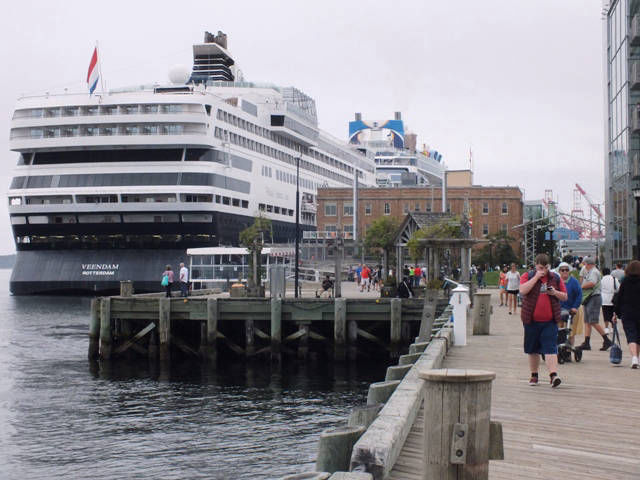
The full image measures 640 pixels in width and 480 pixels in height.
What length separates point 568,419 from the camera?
8.71m

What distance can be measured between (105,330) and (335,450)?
24.3 metres

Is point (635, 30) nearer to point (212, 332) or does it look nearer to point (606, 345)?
point (212, 332)

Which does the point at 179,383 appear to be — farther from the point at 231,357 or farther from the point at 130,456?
the point at 130,456

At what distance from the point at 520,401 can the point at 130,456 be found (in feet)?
26.6

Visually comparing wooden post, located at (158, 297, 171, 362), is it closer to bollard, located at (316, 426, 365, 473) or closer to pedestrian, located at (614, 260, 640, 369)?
pedestrian, located at (614, 260, 640, 369)

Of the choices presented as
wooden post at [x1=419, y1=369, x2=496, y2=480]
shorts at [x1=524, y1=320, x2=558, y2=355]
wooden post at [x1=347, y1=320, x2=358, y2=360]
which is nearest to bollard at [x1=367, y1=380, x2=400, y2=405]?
shorts at [x1=524, y1=320, x2=558, y2=355]

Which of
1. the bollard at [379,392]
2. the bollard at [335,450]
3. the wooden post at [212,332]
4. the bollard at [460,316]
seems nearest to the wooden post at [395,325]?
the wooden post at [212,332]

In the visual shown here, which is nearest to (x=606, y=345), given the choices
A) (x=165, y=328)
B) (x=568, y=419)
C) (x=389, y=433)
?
(x=568, y=419)

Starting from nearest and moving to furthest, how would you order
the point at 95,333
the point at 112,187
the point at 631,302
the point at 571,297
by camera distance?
1. the point at 631,302
2. the point at 571,297
3. the point at 95,333
4. the point at 112,187

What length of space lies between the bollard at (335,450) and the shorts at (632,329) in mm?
7262

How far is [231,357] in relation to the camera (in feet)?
98.1

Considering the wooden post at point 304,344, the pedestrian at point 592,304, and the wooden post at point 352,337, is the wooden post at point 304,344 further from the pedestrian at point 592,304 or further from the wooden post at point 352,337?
the pedestrian at point 592,304

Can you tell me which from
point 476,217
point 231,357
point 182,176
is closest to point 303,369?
point 231,357

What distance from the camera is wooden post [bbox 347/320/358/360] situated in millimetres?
28500
